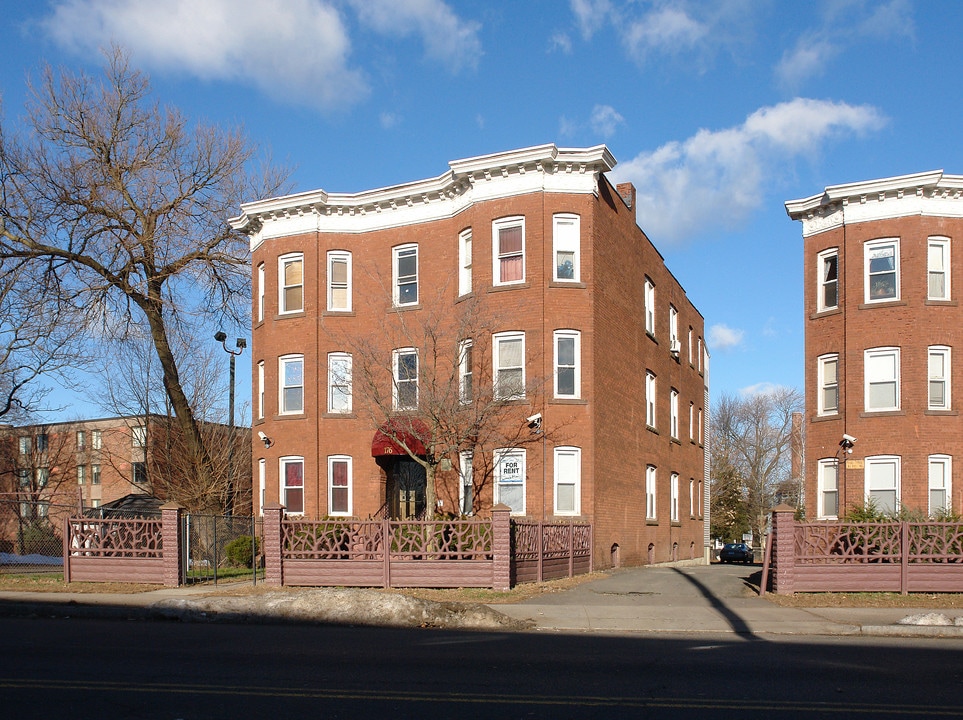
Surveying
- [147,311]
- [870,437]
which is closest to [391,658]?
[870,437]

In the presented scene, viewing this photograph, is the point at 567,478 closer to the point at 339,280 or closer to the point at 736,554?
the point at 339,280

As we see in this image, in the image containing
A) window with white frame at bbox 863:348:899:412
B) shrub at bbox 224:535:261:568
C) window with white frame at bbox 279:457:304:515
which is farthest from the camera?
window with white frame at bbox 279:457:304:515

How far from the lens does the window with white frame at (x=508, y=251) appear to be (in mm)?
25938

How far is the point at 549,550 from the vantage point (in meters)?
22.2

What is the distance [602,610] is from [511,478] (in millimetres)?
8558

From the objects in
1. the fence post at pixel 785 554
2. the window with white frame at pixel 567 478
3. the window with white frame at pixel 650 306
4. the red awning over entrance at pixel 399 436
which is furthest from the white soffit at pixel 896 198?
the red awning over entrance at pixel 399 436

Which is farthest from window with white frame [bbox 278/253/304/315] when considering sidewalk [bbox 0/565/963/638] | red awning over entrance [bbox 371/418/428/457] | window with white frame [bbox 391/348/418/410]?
sidewalk [bbox 0/565/963/638]

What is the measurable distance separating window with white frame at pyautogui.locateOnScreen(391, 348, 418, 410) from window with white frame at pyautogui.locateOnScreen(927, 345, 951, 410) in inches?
579

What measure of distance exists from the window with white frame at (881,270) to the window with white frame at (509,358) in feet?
34.6

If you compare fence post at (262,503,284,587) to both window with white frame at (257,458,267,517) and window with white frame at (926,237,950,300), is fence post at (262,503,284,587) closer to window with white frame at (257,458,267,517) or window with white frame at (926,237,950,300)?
window with white frame at (257,458,267,517)

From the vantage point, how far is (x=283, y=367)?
3041 cm

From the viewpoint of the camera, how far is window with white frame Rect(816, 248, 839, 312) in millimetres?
28484

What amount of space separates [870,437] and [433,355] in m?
12.8

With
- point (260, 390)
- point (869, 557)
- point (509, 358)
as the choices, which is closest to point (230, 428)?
point (260, 390)
